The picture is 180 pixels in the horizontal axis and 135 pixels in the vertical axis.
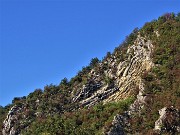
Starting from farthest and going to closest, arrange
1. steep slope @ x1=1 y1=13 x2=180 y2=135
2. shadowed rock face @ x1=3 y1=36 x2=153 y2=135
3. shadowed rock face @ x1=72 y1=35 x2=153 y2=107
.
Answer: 1. shadowed rock face @ x1=3 y1=36 x2=153 y2=135
2. shadowed rock face @ x1=72 y1=35 x2=153 y2=107
3. steep slope @ x1=1 y1=13 x2=180 y2=135

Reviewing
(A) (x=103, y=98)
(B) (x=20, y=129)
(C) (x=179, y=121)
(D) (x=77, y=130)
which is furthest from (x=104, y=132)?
(B) (x=20, y=129)

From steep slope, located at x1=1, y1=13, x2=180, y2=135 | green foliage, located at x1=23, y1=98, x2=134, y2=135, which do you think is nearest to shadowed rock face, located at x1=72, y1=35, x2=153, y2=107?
steep slope, located at x1=1, y1=13, x2=180, y2=135

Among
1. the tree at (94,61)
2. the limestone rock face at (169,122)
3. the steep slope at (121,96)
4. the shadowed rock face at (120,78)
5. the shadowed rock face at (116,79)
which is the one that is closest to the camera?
the limestone rock face at (169,122)

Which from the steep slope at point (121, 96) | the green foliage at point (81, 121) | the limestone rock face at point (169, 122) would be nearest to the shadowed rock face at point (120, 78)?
the steep slope at point (121, 96)

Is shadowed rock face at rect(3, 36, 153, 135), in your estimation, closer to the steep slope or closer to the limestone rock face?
the steep slope

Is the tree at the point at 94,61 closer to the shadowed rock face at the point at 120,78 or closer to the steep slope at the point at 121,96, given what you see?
the steep slope at the point at 121,96

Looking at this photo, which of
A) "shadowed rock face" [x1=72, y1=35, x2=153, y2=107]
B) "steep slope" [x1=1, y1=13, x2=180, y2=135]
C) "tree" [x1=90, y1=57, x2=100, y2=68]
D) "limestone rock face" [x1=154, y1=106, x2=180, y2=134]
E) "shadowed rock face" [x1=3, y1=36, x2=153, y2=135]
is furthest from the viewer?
"tree" [x1=90, y1=57, x2=100, y2=68]

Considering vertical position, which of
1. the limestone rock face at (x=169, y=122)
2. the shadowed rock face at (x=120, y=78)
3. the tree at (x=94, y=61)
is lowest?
the limestone rock face at (x=169, y=122)

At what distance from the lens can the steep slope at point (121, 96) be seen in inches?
2175

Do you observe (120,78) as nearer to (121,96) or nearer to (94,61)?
(121,96)

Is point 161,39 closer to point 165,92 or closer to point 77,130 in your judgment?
point 165,92

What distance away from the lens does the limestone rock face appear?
5103cm

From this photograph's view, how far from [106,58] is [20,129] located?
1856cm

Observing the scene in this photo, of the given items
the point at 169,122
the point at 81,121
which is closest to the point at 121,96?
the point at 81,121
